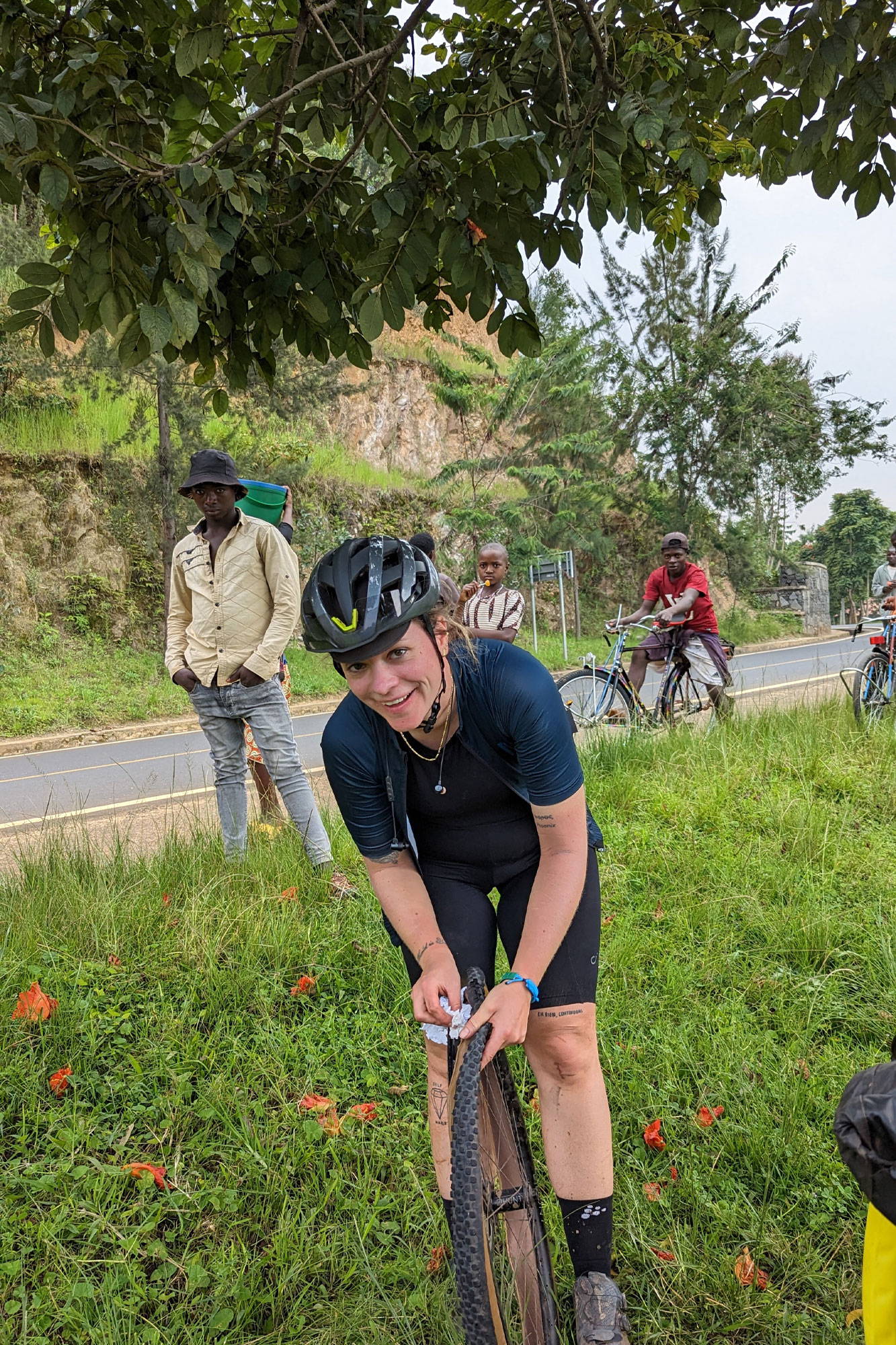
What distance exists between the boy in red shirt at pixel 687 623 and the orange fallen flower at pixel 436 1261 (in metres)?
5.73

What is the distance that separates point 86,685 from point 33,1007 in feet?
39.6

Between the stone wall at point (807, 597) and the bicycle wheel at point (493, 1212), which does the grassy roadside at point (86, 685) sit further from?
the stone wall at point (807, 597)

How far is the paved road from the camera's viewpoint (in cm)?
780

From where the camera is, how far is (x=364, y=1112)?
3090 millimetres

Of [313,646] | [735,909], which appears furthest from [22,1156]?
[735,909]

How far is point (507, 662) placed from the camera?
84.6 inches

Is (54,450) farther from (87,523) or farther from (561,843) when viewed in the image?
(561,843)

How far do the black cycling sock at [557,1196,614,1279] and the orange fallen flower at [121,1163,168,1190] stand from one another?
4.18ft

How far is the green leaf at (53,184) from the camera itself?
190 centimetres

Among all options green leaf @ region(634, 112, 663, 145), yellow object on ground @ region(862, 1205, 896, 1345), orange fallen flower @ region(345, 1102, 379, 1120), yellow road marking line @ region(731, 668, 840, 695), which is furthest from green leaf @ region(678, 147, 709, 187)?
yellow road marking line @ region(731, 668, 840, 695)

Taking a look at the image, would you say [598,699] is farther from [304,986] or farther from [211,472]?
[304,986]

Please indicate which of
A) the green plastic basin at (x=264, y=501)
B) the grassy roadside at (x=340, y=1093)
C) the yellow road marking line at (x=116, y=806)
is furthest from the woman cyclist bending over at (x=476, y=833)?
the yellow road marking line at (x=116, y=806)

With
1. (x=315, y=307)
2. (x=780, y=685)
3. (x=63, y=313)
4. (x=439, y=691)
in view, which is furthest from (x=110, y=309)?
(x=780, y=685)

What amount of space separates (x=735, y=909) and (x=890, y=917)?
27.1 inches
